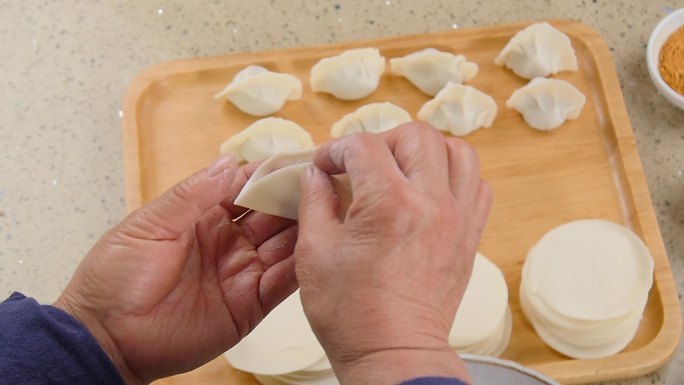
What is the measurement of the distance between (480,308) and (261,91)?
545mm

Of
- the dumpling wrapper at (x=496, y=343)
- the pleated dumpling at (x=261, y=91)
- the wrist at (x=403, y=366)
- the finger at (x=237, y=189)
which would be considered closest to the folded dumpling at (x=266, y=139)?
the pleated dumpling at (x=261, y=91)

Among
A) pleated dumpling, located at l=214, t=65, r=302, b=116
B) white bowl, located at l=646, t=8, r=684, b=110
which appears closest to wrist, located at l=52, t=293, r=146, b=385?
pleated dumpling, located at l=214, t=65, r=302, b=116

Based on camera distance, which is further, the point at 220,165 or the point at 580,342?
the point at 580,342

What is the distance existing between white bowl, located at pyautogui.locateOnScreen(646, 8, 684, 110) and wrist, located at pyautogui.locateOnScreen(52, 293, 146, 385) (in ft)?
3.36

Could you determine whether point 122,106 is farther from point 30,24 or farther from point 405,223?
point 405,223

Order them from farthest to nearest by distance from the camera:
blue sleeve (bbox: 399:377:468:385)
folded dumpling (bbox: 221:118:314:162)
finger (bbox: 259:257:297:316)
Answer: folded dumpling (bbox: 221:118:314:162) < finger (bbox: 259:257:297:316) < blue sleeve (bbox: 399:377:468:385)

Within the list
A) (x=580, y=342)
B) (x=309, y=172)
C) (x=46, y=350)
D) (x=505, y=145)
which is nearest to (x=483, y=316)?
(x=580, y=342)

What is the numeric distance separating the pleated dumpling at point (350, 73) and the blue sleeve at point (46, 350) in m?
0.68

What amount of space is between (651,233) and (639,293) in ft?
0.52

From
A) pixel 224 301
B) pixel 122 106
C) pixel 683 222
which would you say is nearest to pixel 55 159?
pixel 122 106

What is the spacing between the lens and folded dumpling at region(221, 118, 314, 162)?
124 cm

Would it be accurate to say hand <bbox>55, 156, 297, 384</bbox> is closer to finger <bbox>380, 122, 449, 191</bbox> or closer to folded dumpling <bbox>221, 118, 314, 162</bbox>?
finger <bbox>380, 122, 449, 191</bbox>

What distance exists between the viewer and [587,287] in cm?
107

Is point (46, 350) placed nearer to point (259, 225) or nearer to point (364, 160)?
point (259, 225)
